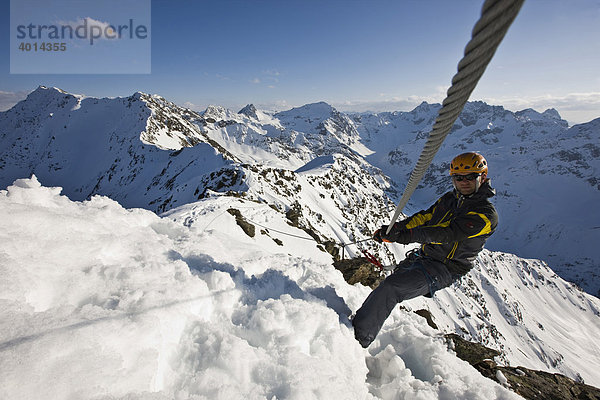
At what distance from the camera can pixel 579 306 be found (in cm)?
11519

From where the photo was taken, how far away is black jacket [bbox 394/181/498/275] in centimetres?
422

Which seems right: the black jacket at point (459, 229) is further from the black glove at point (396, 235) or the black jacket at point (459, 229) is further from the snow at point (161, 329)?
the snow at point (161, 329)

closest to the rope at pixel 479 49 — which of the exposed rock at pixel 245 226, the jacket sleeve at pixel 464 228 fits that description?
the jacket sleeve at pixel 464 228

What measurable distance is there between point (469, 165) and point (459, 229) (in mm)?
1331

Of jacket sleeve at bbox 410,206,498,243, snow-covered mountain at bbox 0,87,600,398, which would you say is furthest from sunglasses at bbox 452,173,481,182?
snow-covered mountain at bbox 0,87,600,398

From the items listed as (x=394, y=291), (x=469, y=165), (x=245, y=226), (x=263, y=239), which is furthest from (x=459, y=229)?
(x=245, y=226)

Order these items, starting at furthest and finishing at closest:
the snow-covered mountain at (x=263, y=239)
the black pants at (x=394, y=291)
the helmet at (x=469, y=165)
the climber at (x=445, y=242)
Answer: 1. the helmet at (x=469, y=165)
2. the black pants at (x=394, y=291)
3. the climber at (x=445, y=242)
4. the snow-covered mountain at (x=263, y=239)

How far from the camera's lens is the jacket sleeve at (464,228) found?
4176 millimetres

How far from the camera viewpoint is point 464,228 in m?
4.22

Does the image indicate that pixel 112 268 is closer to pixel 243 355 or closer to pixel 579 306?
pixel 243 355

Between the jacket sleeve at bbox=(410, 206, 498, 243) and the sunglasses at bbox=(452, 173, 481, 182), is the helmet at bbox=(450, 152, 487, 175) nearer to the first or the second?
the sunglasses at bbox=(452, 173, 481, 182)

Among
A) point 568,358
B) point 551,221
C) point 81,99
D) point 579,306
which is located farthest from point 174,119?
point 551,221

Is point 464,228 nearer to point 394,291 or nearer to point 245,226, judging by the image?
point 394,291

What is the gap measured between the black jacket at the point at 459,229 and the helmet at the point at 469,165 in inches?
12.4
